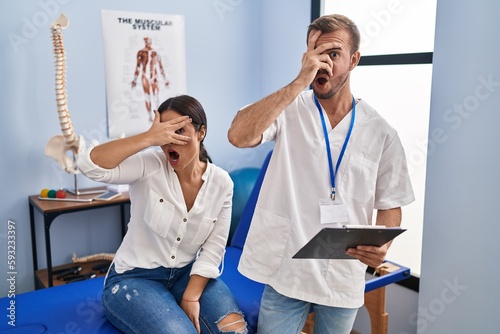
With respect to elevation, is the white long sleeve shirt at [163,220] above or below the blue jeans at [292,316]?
above

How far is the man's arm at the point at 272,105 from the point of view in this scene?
53.7 inches

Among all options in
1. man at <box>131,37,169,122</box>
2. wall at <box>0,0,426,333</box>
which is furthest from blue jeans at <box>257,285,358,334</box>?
man at <box>131,37,169,122</box>

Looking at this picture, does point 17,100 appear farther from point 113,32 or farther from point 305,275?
point 305,275

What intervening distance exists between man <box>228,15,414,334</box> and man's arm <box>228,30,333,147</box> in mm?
69

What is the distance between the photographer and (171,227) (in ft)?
5.84

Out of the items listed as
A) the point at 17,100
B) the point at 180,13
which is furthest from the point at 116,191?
the point at 180,13

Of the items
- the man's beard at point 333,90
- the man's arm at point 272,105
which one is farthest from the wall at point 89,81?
the man's arm at point 272,105

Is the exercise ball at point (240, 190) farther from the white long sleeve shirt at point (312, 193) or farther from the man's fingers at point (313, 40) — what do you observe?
the man's fingers at point (313, 40)

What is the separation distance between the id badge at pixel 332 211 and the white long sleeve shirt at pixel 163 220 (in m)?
0.51

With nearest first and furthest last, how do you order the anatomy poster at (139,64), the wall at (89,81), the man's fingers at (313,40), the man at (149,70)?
1. the man's fingers at (313,40)
2. the wall at (89,81)
3. the anatomy poster at (139,64)
4. the man at (149,70)

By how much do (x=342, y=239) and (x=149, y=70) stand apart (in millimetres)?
2085

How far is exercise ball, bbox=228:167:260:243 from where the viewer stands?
3.00 metres

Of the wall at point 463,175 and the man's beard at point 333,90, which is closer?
the man's beard at point 333,90

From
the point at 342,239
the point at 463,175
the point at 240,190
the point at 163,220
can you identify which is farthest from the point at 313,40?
the point at 240,190
